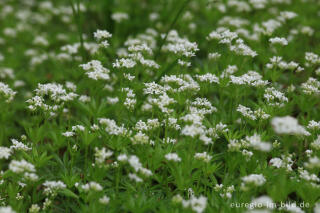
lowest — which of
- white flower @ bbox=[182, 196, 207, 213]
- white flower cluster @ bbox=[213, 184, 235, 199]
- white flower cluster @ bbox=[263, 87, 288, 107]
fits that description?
white flower @ bbox=[182, 196, 207, 213]

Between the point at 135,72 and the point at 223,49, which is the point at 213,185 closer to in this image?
the point at 135,72

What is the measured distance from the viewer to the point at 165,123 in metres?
5.20

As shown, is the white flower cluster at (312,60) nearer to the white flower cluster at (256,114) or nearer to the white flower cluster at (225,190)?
the white flower cluster at (256,114)

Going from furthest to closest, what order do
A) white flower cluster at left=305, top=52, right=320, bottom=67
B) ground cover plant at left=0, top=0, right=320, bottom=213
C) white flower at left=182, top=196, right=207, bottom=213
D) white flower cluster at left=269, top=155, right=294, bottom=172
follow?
white flower cluster at left=305, top=52, right=320, bottom=67 < ground cover plant at left=0, top=0, right=320, bottom=213 < white flower cluster at left=269, top=155, right=294, bottom=172 < white flower at left=182, top=196, right=207, bottom=213

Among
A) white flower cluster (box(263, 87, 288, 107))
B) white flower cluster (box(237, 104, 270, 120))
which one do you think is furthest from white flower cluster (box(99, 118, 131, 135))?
white flower cluster (box(263, 87, 288, 107))

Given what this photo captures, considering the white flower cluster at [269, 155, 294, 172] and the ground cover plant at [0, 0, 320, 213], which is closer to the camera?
the white flower cluster at [269, 155, 294, 172]

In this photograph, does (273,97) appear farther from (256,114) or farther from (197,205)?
(197,205)

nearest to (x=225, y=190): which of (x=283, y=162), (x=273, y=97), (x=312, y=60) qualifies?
(x=283, y=162)

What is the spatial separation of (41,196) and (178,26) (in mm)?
5777

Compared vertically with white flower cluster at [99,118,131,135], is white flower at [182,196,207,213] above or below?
below

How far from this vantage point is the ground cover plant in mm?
4402

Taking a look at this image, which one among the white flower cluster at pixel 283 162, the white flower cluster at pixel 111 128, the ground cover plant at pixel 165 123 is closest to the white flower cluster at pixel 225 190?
the ground cover plant at pixel 165 123

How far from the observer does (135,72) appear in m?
6.07

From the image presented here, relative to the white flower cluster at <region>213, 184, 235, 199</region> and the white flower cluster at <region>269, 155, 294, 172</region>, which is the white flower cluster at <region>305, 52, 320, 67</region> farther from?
the white flower cluster at <region>213, 184, 235, 199</region>
